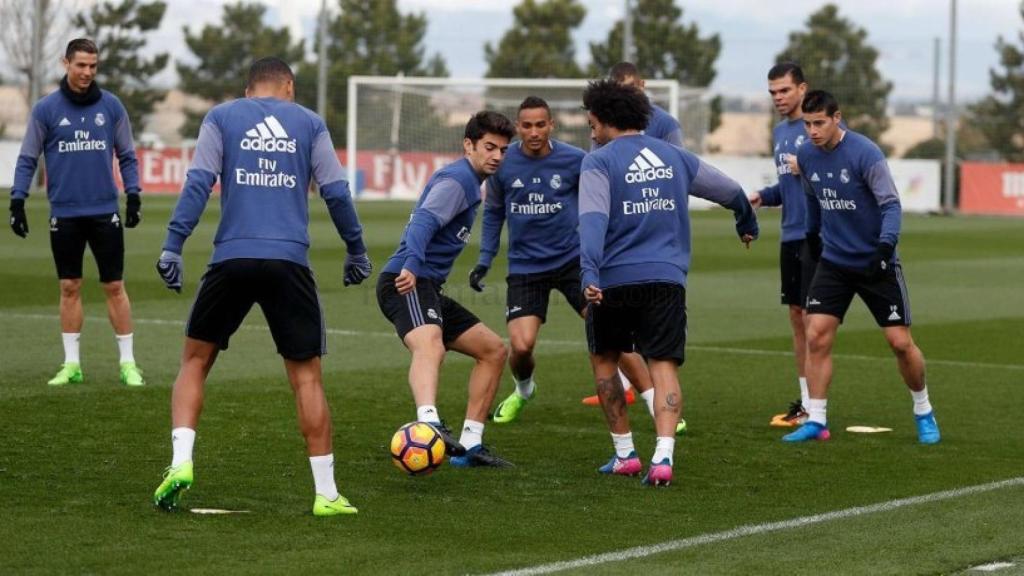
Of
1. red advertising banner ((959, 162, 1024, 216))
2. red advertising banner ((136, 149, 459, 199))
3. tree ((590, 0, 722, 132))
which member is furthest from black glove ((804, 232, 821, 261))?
tree ((590, 0, 722, 132))

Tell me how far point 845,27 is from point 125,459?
60948 millimetres

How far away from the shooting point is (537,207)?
11.2 meters

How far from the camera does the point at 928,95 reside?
60.3m

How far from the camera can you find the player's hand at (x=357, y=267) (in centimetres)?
864

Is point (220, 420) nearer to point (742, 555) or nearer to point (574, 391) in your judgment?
point (574, 391)

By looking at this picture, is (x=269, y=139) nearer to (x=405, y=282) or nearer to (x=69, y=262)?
(x=405, y=282)

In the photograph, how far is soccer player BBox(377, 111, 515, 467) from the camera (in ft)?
32.7

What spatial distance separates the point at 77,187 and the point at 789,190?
195 inches

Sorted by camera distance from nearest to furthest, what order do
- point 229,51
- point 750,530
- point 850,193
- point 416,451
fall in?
point 750,530, point 416,451, point 850,193, point 229,51

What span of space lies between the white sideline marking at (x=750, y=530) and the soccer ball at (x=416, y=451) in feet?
5.75

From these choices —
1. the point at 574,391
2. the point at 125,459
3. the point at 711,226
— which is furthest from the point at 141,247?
the point at 125,459

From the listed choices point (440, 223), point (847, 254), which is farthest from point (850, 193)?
point (440, 223)

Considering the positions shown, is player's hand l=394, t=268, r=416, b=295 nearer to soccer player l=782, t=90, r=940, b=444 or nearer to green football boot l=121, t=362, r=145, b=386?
soccer player l=782, t=90, r=940, b=444

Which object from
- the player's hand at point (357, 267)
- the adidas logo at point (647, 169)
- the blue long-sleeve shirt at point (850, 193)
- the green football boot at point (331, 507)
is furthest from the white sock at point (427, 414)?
the blue long-sleeve shirt at point (850, 193)
